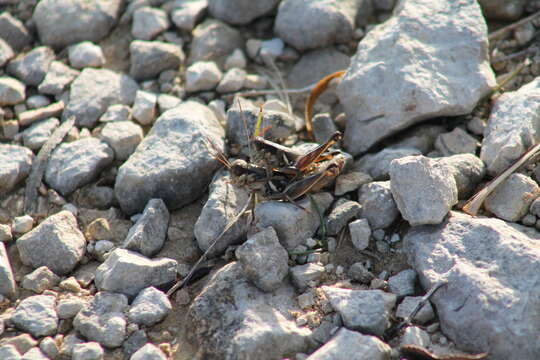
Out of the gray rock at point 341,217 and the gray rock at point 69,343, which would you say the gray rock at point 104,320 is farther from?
the gray rock at point 341,217

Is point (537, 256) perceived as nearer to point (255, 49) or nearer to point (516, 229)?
point (516, 229)

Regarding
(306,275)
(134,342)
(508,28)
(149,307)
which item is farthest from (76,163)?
(508,28)

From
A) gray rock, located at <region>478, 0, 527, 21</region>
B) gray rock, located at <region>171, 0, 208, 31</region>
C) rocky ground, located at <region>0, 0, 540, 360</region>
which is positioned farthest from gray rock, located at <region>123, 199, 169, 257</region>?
gray rock, located at <region>478, 0, 527, 21</region>

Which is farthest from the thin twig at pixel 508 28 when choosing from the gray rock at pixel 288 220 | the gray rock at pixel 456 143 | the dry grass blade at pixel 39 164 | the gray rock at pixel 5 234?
the gray rock at pixel 5 234

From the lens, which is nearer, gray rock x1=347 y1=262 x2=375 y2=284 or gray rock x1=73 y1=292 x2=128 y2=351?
gray rock x1=73 y1=292 x2=128 y2=351

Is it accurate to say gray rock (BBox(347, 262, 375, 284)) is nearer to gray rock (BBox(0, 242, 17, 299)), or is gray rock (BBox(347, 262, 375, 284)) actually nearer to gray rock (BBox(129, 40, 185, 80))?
gray rock (BBox(0, 242, 17, 299))

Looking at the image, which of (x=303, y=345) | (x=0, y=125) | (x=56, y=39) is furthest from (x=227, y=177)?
(x=56, y=39)
